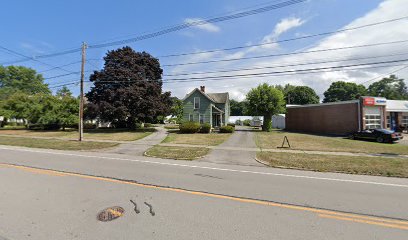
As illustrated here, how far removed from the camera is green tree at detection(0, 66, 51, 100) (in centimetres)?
7512

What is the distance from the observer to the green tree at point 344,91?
86419mm

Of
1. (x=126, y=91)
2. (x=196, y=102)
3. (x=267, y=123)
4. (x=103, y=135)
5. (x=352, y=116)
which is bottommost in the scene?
(x=103, y=135)

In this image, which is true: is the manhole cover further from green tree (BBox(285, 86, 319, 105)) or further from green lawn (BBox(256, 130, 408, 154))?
green tree (BBox(285, 86, 319, 105))

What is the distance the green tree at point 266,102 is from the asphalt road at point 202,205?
86.3ft

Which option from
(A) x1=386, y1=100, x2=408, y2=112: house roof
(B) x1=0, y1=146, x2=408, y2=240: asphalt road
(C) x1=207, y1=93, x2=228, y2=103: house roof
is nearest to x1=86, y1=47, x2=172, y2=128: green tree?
(C) x1=207, y1=93, x2=228, y2=103: house roof

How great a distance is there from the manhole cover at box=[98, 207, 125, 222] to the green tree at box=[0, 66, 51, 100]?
3276 inches

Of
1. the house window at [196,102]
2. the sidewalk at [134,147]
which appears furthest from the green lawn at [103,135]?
the house window at [196,102]

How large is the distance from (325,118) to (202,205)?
106 feet

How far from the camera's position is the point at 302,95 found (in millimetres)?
85688

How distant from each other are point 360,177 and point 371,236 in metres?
5.66

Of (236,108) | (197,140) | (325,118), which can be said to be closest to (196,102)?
(197,140)

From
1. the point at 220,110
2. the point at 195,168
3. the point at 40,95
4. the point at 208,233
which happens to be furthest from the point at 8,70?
the point at 208,233

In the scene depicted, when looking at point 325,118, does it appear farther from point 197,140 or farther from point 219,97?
point 197,140

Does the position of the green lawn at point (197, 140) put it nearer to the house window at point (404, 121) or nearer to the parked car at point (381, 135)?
the parked car at point (381, 135)
